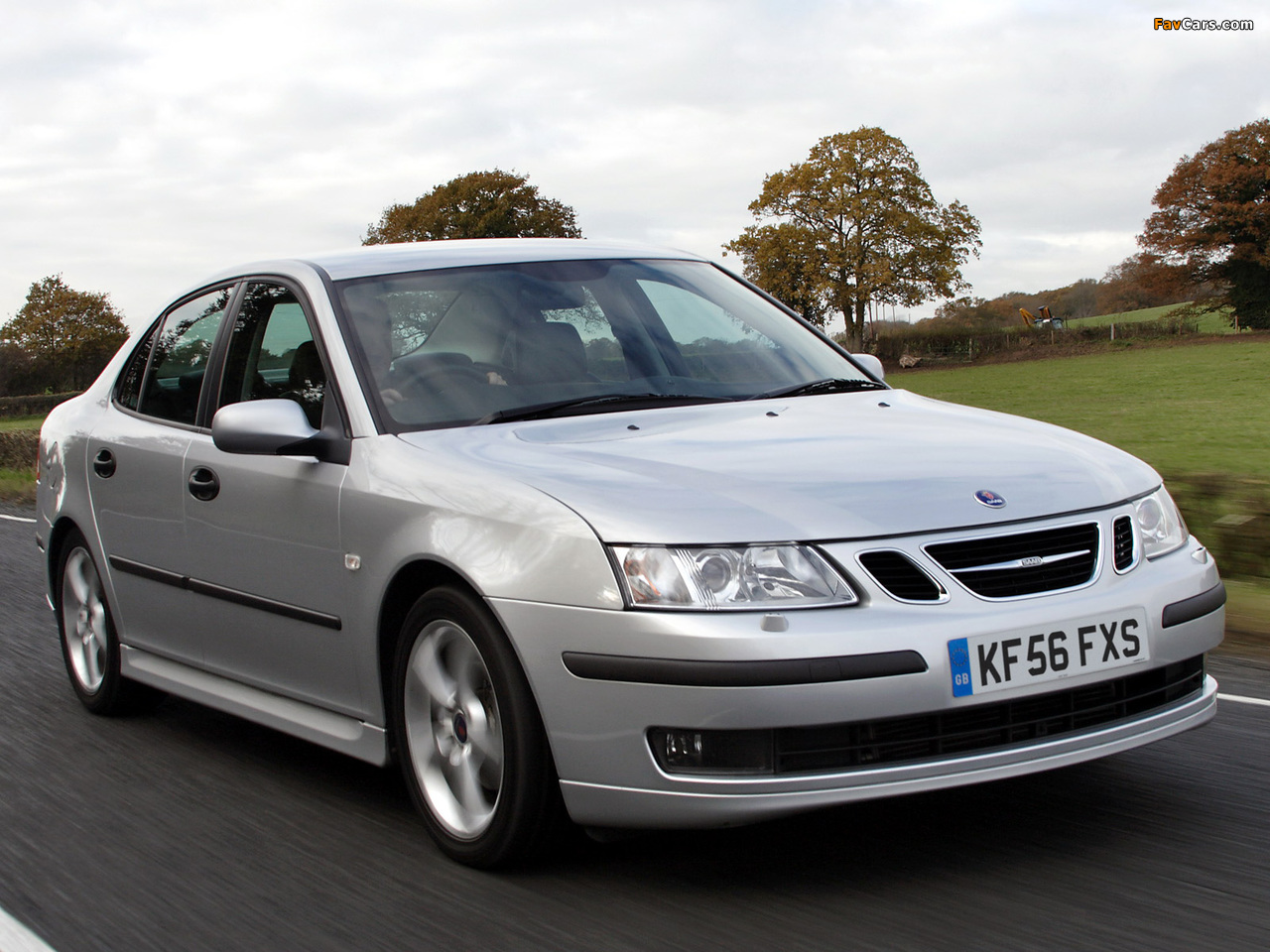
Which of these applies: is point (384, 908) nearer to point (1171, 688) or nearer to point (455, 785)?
point (455, 785)

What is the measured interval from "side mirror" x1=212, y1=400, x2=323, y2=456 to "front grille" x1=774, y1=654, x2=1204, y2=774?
5.58ft

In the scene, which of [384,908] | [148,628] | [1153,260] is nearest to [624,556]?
[384,908]

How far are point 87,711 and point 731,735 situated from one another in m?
3.54

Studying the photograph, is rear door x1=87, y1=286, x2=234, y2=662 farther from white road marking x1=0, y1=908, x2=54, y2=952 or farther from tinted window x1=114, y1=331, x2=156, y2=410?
white road marking x1=0, y1=908, x2=54, y2=952

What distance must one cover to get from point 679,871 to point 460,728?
0.66 m

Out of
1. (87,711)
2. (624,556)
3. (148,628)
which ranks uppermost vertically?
(624,556)

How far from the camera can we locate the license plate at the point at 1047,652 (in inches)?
136

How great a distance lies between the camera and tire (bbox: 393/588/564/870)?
12.2 feet

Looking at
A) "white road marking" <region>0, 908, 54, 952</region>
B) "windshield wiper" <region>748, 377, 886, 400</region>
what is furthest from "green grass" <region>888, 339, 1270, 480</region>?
"white road marking" <region>0, 908, 54, 952</region>

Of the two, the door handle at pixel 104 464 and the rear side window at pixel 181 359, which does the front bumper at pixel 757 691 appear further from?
the door handle at pixel 104 464

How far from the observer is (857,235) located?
253ft

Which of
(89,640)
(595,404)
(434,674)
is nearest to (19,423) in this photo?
(89,640)

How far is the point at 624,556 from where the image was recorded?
139 inches

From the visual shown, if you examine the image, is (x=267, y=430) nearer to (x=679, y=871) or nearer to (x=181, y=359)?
(x=181, y=359)
